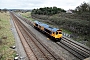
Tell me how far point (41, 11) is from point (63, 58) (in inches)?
2785

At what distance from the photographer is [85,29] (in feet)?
104

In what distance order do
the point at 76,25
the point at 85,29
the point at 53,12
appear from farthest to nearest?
the point at 53,12
the point at 76,25
the point at 85,29

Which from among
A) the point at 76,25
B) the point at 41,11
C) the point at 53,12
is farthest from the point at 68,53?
the point at 41,11

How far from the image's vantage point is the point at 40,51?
20.9m

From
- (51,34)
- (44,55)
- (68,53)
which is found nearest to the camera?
(44,55)

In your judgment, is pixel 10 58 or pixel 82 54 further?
pixel 82 54

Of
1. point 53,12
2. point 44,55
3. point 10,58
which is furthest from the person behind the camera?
point 53,12

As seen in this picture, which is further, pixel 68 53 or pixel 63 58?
pixel 68 53

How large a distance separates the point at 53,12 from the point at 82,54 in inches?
2219

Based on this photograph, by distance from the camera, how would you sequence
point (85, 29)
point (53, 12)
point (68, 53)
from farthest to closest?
1. point (53, 12)
2. point (85, 29)
3. point (68, 53)

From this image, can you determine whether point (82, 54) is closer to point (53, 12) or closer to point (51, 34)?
point (51, 34)

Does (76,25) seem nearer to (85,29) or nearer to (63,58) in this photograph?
(85,29)

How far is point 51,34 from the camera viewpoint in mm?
28141

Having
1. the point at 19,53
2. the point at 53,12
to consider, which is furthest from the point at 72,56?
the point at 53,12
